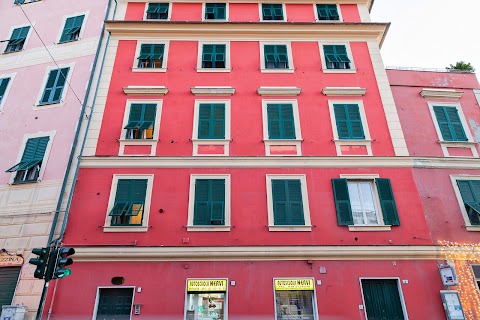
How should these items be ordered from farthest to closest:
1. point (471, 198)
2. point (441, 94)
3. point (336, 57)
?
point (336, 57) < point (441, 94) < point (471, 198)

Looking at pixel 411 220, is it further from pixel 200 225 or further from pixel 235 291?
pixel 200 225

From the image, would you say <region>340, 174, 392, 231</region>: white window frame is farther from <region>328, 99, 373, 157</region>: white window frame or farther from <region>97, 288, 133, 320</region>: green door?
<region>97, 288, 133, 320</region>: green door

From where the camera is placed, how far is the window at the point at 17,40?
1658 centimetres

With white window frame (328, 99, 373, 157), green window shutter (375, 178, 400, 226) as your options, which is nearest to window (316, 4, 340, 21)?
white window frame (328, 99, 373, 157)

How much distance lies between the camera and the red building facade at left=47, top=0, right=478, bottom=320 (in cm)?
1070

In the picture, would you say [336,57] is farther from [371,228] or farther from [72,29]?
[72,29]

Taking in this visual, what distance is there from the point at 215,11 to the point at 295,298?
43.4 ft

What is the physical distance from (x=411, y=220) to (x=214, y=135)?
7.59m

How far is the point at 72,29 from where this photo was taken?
53.5ft

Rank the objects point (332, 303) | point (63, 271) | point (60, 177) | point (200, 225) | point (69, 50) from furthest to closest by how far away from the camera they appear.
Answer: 1. point (69, 50)
2. point (60, 177)
3. point (200, 225)
4. point (332, 303)
5. point (63, 271)

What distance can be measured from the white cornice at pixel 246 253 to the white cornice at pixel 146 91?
20.6 feet

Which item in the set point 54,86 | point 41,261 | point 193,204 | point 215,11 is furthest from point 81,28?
point 41,261

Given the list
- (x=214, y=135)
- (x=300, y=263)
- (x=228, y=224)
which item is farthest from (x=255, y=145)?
(x=300, y=263)

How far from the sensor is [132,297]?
34.8ft
